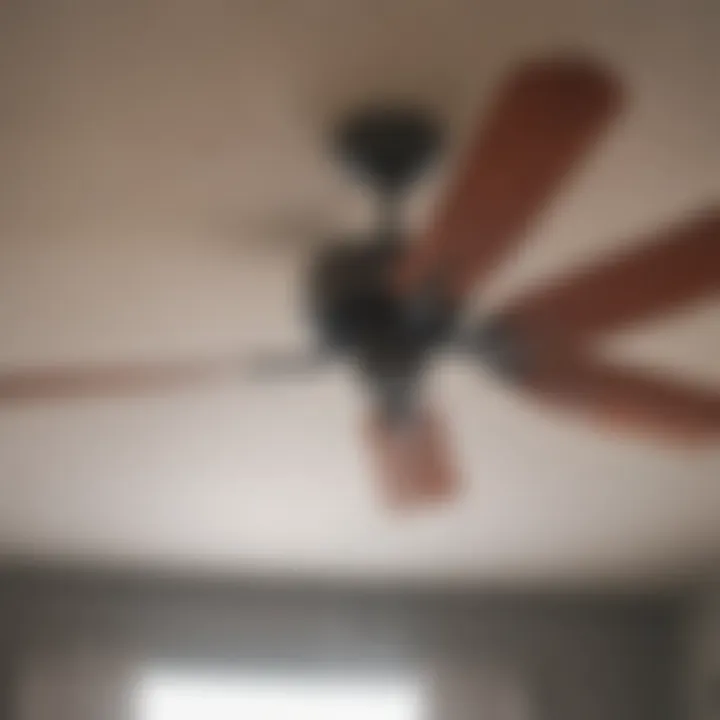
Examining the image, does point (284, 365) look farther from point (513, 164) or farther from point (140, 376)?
point (513, 164)

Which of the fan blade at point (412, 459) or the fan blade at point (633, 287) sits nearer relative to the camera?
the fan blade at point (633, 287)

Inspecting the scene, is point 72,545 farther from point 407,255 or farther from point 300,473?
point 407,255

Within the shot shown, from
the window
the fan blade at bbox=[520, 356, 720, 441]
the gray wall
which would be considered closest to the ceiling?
the fan blade at bbox=[520, 356, 720, 441]

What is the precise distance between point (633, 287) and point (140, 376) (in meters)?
0.57

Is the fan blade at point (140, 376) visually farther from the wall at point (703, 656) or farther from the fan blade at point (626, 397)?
the wall at point (703, 656)

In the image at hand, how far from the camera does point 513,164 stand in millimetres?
1132

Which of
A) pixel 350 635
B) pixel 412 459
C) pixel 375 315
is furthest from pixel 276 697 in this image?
pixel 375 315

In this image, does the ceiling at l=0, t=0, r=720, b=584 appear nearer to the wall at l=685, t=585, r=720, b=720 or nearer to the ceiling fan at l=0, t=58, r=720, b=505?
the ceiling fan at l=0, t=58, r=720, b=505

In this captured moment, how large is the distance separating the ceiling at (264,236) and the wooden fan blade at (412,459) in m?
0.14

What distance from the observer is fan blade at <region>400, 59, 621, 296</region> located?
105 cm

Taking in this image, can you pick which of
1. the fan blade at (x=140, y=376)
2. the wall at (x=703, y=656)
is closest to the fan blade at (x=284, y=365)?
the fan blade at (x=140, y=376)

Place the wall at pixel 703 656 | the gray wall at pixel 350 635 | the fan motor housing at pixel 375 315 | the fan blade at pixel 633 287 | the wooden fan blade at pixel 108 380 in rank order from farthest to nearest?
the wall at pixel 703 656 < the gray wall at pixel 350 635 < the wooden fan blade at pixel 108 380 < the fan motor housing at pixel 375 315 < the fan blade at pixel 633 287

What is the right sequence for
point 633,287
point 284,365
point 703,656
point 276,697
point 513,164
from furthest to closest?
point 703,656
point 276,697
point 284,365
point 633,287
point 513,164

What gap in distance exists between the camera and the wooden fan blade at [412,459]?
1.56 meters
